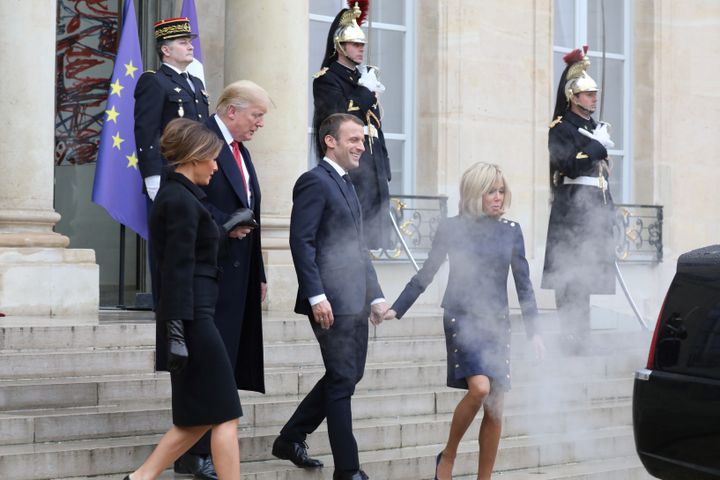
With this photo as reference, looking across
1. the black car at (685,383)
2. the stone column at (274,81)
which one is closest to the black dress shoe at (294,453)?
the black car at (685,383)

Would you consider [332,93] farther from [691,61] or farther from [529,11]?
[691,61]

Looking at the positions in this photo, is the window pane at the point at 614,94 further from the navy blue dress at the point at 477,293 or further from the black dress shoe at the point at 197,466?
the black dress shoe at the point at 197,466

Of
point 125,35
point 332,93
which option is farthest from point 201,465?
point 125,35

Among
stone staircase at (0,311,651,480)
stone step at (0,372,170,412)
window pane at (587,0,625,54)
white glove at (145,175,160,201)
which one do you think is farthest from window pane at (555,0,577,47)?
stone step at (0,372,170,412)

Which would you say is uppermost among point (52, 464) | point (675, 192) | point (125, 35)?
point (125, 35)

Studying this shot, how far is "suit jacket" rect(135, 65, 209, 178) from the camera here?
7895 mm

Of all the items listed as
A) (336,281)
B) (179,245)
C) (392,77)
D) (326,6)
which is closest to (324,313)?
(336,281)

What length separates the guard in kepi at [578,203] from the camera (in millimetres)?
10586

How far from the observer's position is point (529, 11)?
13.8m

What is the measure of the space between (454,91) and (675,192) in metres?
3.18

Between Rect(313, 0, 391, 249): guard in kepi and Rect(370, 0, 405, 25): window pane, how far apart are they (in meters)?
3.53

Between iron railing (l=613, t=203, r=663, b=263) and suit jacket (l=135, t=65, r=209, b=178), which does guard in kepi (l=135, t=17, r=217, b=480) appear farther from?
iron railing (l=613, t=203, r=663, b=263)

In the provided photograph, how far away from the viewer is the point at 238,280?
6.62 meters

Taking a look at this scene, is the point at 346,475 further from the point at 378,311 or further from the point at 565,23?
the point at 565,23
